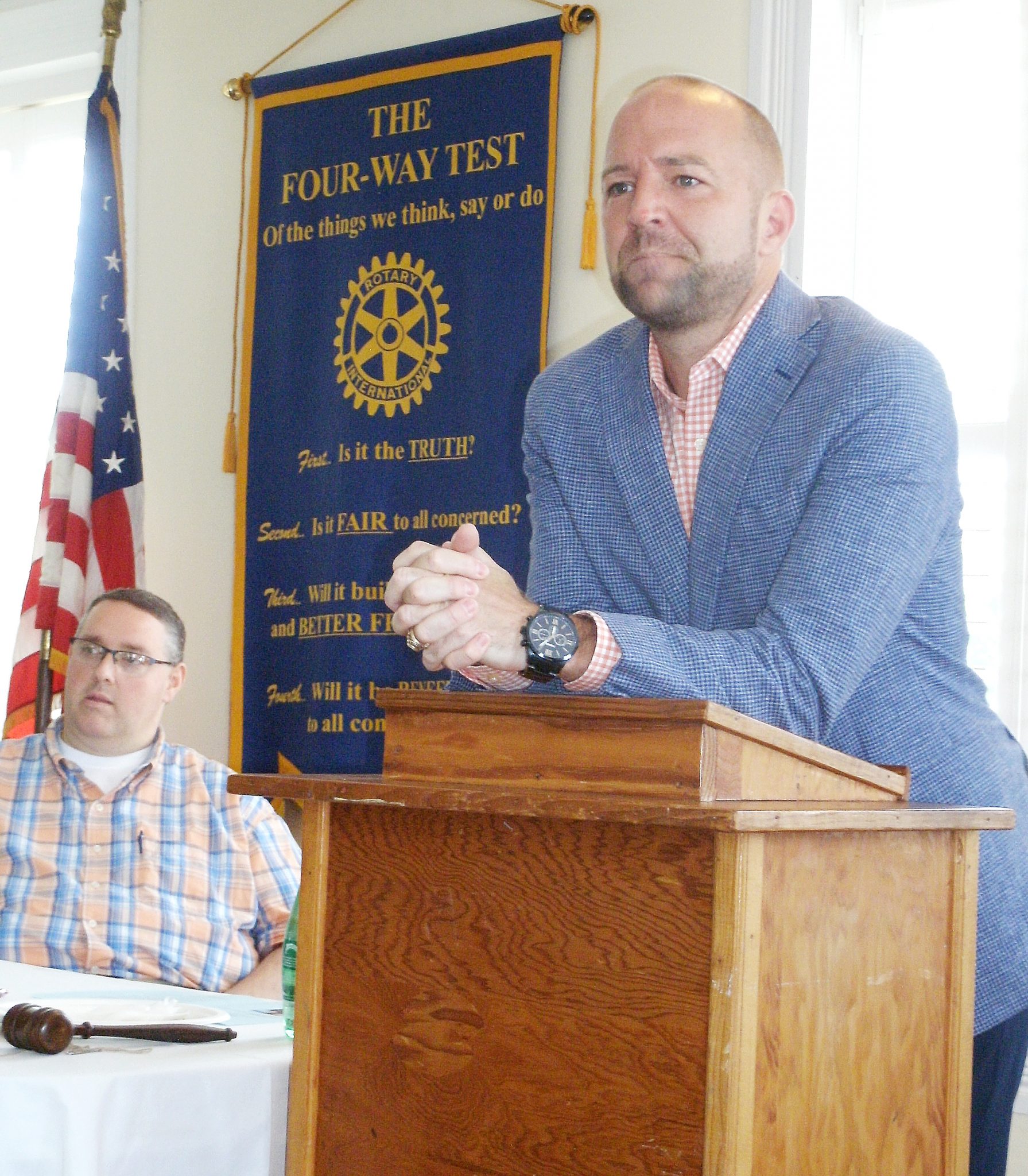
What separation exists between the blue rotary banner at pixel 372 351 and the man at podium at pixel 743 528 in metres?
1.89

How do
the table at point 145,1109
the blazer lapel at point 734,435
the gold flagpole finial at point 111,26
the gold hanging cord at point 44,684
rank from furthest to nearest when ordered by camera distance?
the gold flagpole finial at point 111,26 → the gold hanging cord at point 44,684 → the blazer lapel at point 734,435 → the table at point 145,1109

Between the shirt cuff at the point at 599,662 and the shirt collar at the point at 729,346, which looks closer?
the shirt cuff at the point at 599,662

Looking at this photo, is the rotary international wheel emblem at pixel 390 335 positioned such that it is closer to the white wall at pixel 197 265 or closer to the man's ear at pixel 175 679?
the white wall at pixel 197 265

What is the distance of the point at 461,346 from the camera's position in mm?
3729

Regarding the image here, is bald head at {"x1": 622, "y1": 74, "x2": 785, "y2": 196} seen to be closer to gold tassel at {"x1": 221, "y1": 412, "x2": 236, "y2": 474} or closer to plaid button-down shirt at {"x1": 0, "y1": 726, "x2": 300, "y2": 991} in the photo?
plaid button-down shirt at {"x1": 0, "y1": 726, "x2": 300, "y2": 991}

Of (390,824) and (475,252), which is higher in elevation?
(475,252)

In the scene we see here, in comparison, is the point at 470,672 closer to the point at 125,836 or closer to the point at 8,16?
the point at 125,836

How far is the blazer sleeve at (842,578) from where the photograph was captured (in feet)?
4.15

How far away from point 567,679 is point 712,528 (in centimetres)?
35

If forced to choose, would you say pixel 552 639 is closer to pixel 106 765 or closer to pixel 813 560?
pixel 813 560

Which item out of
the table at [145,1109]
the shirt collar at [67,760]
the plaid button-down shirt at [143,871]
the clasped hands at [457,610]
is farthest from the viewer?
the shirt collar at [67,760]

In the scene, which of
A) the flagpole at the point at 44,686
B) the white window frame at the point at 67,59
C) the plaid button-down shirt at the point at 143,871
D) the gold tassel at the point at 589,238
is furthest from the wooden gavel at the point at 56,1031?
the white window frame at the point at 67,59

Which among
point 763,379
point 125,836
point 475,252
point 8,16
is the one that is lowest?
point 125,836

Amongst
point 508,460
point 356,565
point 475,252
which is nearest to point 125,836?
point 356,565
